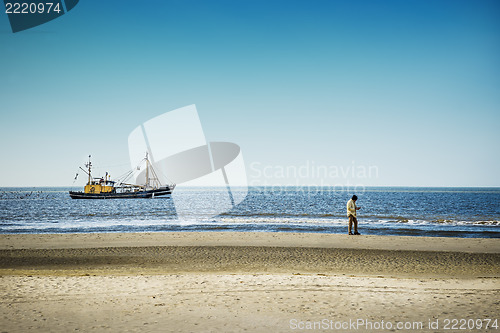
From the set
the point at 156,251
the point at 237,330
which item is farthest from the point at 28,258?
the point at 237,330

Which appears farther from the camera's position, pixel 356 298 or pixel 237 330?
pixel 356 298

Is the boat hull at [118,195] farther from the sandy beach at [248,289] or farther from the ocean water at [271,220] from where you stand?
the sandy beach at [248,289]

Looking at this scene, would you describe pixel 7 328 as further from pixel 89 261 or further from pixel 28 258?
pixel 28 258

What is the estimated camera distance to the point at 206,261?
12148 millimetres

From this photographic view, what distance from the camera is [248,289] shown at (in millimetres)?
7566

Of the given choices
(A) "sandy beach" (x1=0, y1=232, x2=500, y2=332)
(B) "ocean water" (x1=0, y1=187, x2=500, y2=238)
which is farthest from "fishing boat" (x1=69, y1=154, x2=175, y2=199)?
(A) "sandy beach" (x1=0, y1=232, x2=500, y2=332)

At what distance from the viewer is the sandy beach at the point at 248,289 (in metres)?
5.54

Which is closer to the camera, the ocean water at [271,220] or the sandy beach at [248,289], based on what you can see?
the sandy beach at [248,289]

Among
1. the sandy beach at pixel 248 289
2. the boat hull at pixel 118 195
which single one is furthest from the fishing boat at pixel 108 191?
the sandy beach at pixel 248 289

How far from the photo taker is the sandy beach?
218 inches

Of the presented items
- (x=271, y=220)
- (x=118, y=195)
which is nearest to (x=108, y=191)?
(x=118, y=195)

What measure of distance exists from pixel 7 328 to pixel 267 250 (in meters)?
10.1

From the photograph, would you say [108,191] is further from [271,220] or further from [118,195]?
[271,220]

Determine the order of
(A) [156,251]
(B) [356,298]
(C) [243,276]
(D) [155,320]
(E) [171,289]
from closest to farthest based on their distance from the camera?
(D) [155,320]
(B) [356,298]
(E) [171,289]
(C) [243,276]
(A) [156,251]
